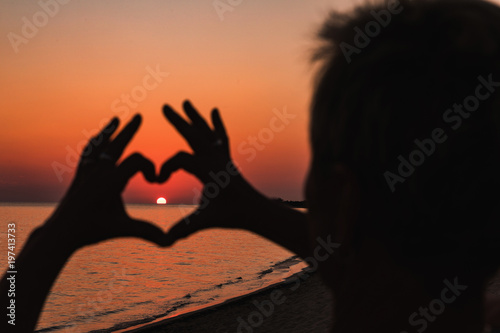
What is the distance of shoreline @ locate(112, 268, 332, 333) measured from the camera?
44.0ft

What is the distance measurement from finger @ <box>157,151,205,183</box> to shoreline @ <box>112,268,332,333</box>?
1185cm

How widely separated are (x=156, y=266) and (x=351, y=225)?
1533 inches

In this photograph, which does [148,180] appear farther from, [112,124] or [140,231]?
[112,124]

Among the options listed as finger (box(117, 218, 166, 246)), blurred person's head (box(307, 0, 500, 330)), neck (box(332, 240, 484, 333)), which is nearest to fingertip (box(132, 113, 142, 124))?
finger (box(117, 218, 166, 246))

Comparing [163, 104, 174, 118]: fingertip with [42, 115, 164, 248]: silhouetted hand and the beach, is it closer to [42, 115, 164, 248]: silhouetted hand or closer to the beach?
[42, 115, 164, 248]: silhouetted hand

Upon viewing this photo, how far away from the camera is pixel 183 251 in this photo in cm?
5244

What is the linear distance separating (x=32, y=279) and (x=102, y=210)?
10.5 inches

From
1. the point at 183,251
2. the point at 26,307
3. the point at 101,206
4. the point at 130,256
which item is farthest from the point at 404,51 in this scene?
the point at 183,251

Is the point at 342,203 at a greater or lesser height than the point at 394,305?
greater

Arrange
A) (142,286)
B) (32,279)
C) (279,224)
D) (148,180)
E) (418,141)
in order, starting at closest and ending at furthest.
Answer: (418,141), (32,279), (148,180), (279,224), (142,286)

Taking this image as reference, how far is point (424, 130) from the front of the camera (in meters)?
0.71

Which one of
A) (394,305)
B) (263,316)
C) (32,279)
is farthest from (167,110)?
(263,316)

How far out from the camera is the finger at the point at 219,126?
1.51 meters

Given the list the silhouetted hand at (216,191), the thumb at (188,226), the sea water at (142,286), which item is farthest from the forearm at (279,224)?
the sea water at (142,286)
